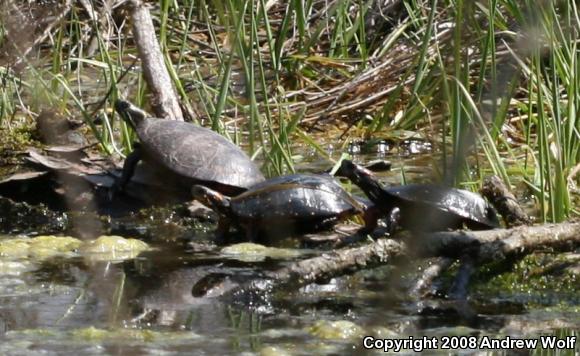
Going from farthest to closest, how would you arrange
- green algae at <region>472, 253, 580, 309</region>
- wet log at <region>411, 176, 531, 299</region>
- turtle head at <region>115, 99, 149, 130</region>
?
turtle head at <region>115, 99, 149, 130</region> → green algae at <region>472, 253, 580, 309</region> → wet log at <region>411, 176, 531, 299</region>

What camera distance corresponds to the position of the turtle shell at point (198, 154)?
183 inches

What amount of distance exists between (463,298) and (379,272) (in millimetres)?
429

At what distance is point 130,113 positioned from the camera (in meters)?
5.18

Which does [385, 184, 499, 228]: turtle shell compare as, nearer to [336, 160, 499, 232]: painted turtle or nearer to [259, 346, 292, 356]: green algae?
[336, 160, 499, 232]: painted turtle

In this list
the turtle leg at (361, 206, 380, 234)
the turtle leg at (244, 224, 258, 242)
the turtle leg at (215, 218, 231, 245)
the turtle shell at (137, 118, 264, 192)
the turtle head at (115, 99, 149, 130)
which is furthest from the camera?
the turtle head at (115, 99, 149, 130)

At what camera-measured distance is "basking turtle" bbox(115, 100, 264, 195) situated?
15.3 feet

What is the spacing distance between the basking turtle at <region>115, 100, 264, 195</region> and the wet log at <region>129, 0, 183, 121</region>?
15.0 inches

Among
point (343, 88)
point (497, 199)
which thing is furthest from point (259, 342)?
point (343, 88)

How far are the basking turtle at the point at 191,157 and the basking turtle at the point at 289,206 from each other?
13.7 inches

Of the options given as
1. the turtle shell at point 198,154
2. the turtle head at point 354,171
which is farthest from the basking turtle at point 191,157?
the turtle head at point 354,171

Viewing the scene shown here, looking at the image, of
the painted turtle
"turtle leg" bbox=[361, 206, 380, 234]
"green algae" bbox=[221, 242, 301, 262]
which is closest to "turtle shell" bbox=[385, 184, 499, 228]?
the painted turtle

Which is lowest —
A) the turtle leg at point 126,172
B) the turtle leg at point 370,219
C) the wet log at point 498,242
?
the wet log at point 498,242

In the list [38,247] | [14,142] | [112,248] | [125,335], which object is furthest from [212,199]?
[14,142]

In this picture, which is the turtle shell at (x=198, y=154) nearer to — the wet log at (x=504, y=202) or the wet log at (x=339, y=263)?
the wet log at (x=504, y=202)
